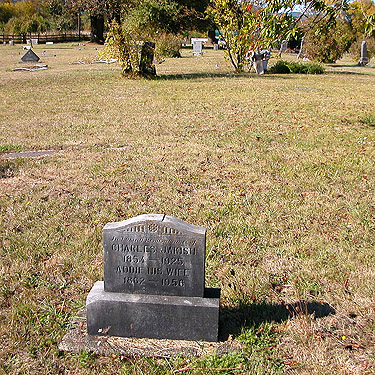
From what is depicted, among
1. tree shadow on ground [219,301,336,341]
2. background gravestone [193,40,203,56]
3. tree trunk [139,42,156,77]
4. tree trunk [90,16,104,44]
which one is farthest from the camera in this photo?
tree trunk [90,16,104,44]

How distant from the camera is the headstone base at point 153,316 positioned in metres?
3.31

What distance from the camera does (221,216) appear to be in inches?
215

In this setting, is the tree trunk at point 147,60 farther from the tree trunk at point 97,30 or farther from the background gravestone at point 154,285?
the tree trunk at point 97,30

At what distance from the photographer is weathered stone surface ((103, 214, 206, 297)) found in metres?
3.20

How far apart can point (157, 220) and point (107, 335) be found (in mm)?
979

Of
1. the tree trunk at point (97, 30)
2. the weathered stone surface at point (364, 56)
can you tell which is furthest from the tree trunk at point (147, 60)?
the tree trunk at point (97, 30)

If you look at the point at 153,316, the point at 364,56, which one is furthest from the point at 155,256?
the point at 364,56

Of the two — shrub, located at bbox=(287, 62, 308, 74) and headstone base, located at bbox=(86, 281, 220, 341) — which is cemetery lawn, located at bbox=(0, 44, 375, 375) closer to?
headstone base, located at bbox=(86, 281, 220, 341)

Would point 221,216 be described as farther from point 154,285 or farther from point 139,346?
point 139,346

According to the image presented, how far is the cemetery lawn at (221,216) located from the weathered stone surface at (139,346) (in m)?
0.07

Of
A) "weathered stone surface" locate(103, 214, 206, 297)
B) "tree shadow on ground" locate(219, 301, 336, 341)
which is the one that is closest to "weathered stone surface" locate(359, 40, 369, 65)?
"tree shadow on ground" locate(219, 301, 336, 341)

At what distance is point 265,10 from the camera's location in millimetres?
8469

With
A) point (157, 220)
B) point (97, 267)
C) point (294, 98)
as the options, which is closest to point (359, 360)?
point (157, 220)

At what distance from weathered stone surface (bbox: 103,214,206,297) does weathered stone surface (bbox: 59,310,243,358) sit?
0.36 meters
